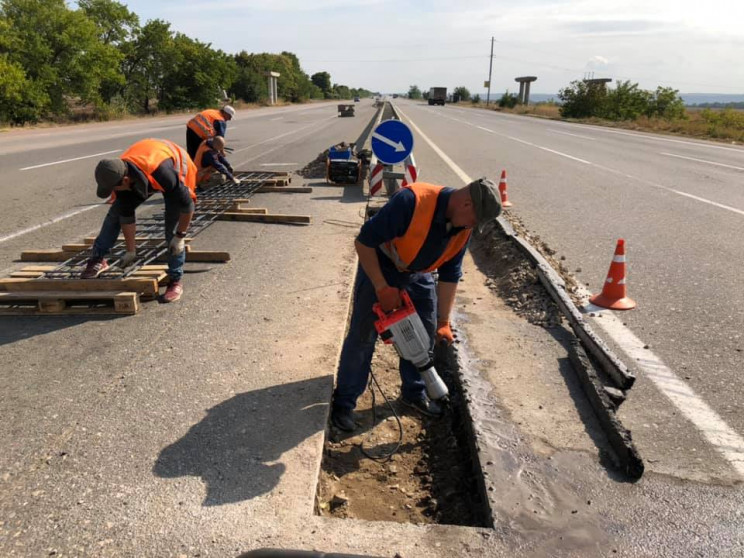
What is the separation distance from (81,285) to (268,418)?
8.20 feet

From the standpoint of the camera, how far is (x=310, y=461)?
2.84 metres

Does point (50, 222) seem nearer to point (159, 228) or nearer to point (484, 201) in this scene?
point (159, 228)

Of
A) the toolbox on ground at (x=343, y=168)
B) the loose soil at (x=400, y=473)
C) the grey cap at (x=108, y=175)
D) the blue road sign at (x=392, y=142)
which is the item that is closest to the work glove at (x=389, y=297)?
the loose soil at (x=400, y=473)

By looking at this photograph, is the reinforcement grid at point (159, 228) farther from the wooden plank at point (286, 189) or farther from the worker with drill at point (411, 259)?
the worker with drill at point (411, 259)

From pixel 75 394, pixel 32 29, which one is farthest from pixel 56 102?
pixel 75 394

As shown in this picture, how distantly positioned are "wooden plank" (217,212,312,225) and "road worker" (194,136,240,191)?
4.78ft

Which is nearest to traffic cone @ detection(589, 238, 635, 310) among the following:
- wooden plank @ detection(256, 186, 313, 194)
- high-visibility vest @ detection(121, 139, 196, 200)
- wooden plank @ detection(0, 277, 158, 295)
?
high-visibility vest @ detection(121, 139, 196, 200)

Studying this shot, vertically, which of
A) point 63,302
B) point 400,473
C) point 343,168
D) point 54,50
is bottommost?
point 400,473

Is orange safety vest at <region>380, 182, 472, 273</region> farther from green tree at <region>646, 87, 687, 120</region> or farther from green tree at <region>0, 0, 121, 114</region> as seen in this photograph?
green tree at <region>646, 87, 687, 120</region>

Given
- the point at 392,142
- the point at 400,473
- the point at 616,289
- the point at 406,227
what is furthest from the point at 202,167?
the point at 400,473

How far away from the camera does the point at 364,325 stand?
3.29 m

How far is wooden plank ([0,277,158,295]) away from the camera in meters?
4.59

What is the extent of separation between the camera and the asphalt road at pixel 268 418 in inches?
94.0

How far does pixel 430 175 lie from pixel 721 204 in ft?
17.4
